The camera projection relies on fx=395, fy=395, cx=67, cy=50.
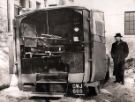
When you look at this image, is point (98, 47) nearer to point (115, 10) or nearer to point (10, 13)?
point (10, 13)

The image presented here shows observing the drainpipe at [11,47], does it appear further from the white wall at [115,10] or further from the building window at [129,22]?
Result: the building window at [129,22]

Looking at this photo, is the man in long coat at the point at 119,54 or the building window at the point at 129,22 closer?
the man in long coat at the point at 119,54

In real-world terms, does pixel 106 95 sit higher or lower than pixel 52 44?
lower

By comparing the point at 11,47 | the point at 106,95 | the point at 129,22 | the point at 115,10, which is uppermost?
the point at 115,10

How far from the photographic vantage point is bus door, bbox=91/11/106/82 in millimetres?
11641

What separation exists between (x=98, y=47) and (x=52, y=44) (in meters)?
1.44

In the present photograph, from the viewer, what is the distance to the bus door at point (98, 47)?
11641 mm

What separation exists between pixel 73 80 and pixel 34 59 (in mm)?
1481

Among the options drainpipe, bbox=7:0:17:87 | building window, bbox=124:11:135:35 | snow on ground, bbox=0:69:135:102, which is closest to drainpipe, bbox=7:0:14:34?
drainpipe, bbox=7:0:17:87

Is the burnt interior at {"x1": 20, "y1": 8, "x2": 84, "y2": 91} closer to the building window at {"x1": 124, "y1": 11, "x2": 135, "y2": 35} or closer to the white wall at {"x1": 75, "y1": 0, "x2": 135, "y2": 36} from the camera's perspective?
Result: the white wall at {"x1": 75, "y1": 0, "x2": 135, "y2": 36}

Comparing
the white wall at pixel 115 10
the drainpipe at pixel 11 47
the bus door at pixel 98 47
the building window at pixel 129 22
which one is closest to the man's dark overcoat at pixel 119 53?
the bus door at pixel 98 47

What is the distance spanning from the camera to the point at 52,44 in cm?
1218

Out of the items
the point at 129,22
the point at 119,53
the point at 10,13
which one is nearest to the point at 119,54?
the point at 119,53

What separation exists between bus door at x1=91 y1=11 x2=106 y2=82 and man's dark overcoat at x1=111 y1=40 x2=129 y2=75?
6.72 ft
